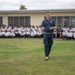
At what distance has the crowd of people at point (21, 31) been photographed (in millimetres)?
24700

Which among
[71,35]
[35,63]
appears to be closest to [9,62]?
[35,63]

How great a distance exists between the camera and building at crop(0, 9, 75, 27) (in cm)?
2591

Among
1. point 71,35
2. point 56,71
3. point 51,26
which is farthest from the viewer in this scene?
point 71,35

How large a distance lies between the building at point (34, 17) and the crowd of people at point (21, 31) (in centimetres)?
189

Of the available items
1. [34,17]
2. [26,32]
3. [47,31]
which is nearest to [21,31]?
[26,32]

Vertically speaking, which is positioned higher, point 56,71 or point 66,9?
point 66,9

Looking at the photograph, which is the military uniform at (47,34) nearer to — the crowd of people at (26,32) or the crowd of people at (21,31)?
the crowd of people at (26,32)

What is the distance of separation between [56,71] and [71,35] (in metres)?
15.0

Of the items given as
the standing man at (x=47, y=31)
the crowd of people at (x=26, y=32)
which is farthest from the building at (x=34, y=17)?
the standing man at (x=47, y=31)

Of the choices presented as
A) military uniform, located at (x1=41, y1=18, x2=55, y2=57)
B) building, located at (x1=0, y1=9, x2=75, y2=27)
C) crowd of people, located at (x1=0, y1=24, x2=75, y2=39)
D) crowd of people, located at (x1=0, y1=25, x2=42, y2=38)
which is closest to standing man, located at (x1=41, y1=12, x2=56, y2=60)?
military uniform, located at (x1=41, y1=18, x2=55, y2=57)

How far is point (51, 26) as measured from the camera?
432 inches

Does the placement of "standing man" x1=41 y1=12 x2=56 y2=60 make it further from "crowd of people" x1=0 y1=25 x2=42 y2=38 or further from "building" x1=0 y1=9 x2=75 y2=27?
"building" x1=0 y1=9 x2=75 y2=27

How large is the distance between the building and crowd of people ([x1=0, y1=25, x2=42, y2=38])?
189cm

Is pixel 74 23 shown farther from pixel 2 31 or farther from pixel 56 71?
pixel 56 71
